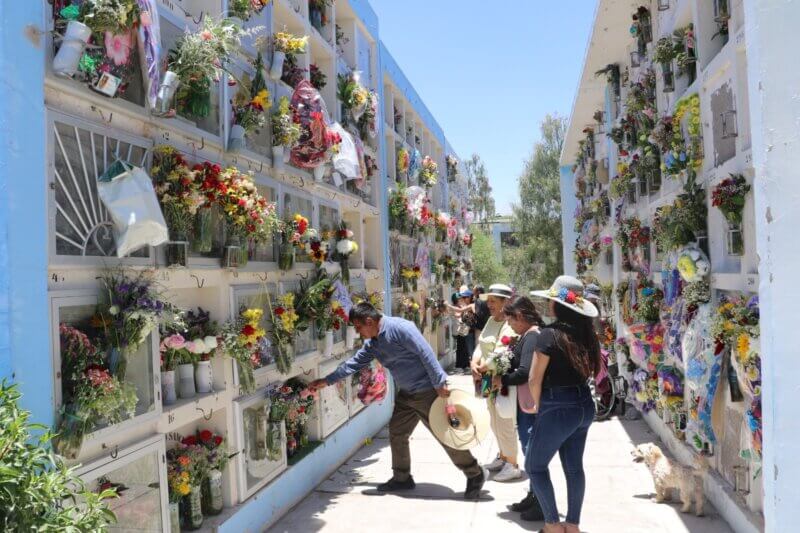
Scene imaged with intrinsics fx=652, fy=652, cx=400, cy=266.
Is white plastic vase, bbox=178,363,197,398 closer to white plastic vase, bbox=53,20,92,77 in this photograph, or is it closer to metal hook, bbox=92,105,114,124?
metal hook, bbox=92,105,114,124

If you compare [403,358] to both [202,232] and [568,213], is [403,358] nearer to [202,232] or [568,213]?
[202,232]

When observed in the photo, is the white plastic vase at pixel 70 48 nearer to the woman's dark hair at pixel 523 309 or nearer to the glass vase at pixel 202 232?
the glass vase at pixel 202 232

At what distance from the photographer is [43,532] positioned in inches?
79.2

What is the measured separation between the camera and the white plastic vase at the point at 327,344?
20.8 feet

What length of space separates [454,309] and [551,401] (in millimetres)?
6852

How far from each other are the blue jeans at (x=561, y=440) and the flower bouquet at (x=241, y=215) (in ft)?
6.91

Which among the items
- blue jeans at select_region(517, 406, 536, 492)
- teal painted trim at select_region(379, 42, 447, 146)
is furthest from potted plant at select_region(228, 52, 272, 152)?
teal painted trim at select_region(379, 42, 447, 146)

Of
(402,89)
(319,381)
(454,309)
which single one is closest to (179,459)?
(319,381)

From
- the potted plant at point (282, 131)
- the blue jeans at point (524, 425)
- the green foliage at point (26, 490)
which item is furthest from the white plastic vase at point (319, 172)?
the green foliage at point (26, 490)

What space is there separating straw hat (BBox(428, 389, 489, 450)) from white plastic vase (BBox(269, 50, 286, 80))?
2.96 meters

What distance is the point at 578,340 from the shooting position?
3992 millimetres

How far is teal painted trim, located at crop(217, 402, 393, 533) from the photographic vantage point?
4.52 m

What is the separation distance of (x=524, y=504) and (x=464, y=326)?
6468 millimetres

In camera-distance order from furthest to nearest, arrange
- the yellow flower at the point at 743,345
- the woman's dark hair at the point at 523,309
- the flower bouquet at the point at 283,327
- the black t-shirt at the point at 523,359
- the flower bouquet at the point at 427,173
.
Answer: the flower bouquet at the point at 427,173
the flower bouquet at the point at 283,327
the woman's dark hair at the point at 523,309
the black t-shirt at the point at 523,359
the yellow flower at the point at 743,345
